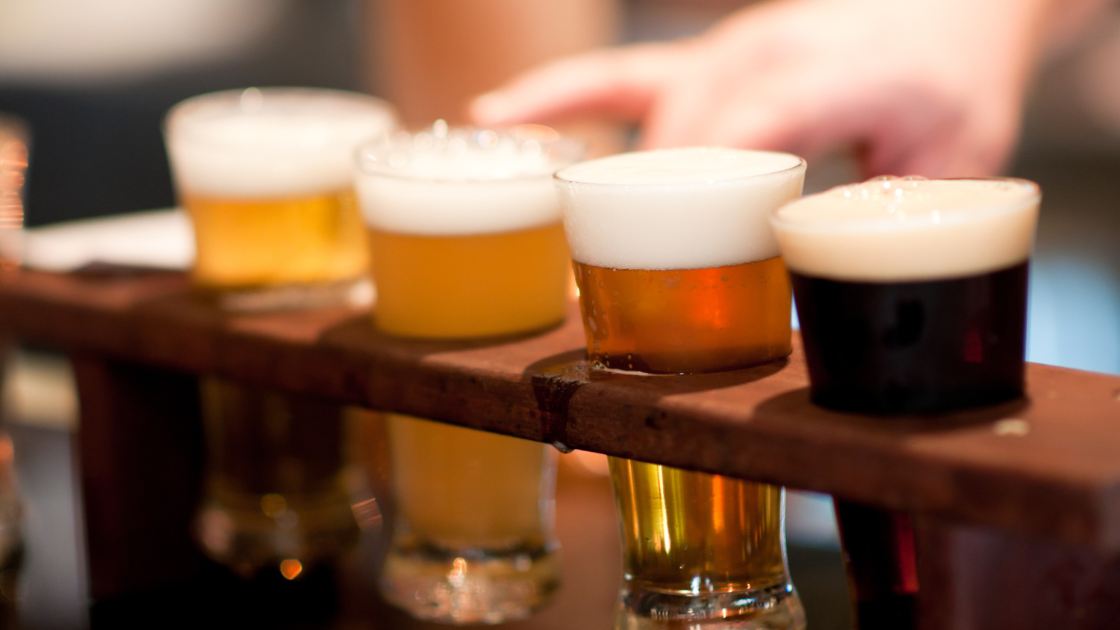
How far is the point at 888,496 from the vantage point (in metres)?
0.52

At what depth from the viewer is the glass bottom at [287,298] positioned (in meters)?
0.90

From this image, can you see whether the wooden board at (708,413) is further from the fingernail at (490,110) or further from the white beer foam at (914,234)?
the fingernail at (490,110)

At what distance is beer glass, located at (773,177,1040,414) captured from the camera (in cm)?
54

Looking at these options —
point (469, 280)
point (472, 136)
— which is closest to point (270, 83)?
point (472, 136)

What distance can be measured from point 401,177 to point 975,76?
790 millimetres

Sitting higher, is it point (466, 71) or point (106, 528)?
point (466, 71)

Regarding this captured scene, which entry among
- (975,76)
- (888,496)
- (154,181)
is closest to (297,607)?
(888,496)

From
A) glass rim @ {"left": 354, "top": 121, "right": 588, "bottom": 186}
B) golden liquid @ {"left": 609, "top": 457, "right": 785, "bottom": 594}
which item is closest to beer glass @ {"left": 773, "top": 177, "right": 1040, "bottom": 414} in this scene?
golden liquid @ {"left": 609, "top": 457, "right": 785, "bottom": 594}

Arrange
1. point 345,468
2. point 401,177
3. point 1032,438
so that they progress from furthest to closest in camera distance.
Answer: point 345,468
point 401,177
point 1032,438

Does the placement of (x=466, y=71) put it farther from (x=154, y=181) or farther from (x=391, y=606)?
(x=154, y=181)

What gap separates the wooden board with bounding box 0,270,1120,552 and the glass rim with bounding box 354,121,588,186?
0.35 feet

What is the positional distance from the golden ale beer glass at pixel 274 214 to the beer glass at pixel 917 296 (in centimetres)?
47

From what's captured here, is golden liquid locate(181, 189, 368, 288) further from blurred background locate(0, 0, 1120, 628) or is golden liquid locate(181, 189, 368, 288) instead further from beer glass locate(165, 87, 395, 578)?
blurred background locate(0, 0, 1120, 628)

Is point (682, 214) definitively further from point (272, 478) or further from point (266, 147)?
point (272, 478)
